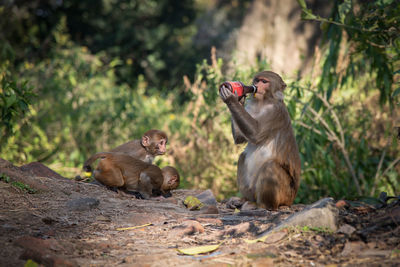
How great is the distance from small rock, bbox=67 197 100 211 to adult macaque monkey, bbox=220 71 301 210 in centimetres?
160

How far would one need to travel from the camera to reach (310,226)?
3154 mm

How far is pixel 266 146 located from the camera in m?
4.99

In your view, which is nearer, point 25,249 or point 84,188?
point 25,249

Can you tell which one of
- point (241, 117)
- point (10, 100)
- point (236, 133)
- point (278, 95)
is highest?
point (278, 95)

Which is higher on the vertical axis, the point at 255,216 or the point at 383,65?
the point at 383,65

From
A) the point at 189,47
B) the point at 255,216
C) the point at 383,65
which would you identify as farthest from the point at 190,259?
the point at 189,47

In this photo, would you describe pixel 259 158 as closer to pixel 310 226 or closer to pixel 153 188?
pixel 153 188

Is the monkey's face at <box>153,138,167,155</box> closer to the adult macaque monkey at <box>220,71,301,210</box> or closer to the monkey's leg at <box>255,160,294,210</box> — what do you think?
the adult macaque monkey at <box>220,71,301,210</box>

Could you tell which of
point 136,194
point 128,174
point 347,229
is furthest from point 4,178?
point 347,229

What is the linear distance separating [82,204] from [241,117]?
1.74m

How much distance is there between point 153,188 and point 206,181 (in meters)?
2.38

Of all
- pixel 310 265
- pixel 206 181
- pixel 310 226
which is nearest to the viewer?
pixel 310 265

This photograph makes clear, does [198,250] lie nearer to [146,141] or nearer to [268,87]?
[268,87]

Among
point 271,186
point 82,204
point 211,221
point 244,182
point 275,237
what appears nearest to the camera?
point 275,237
